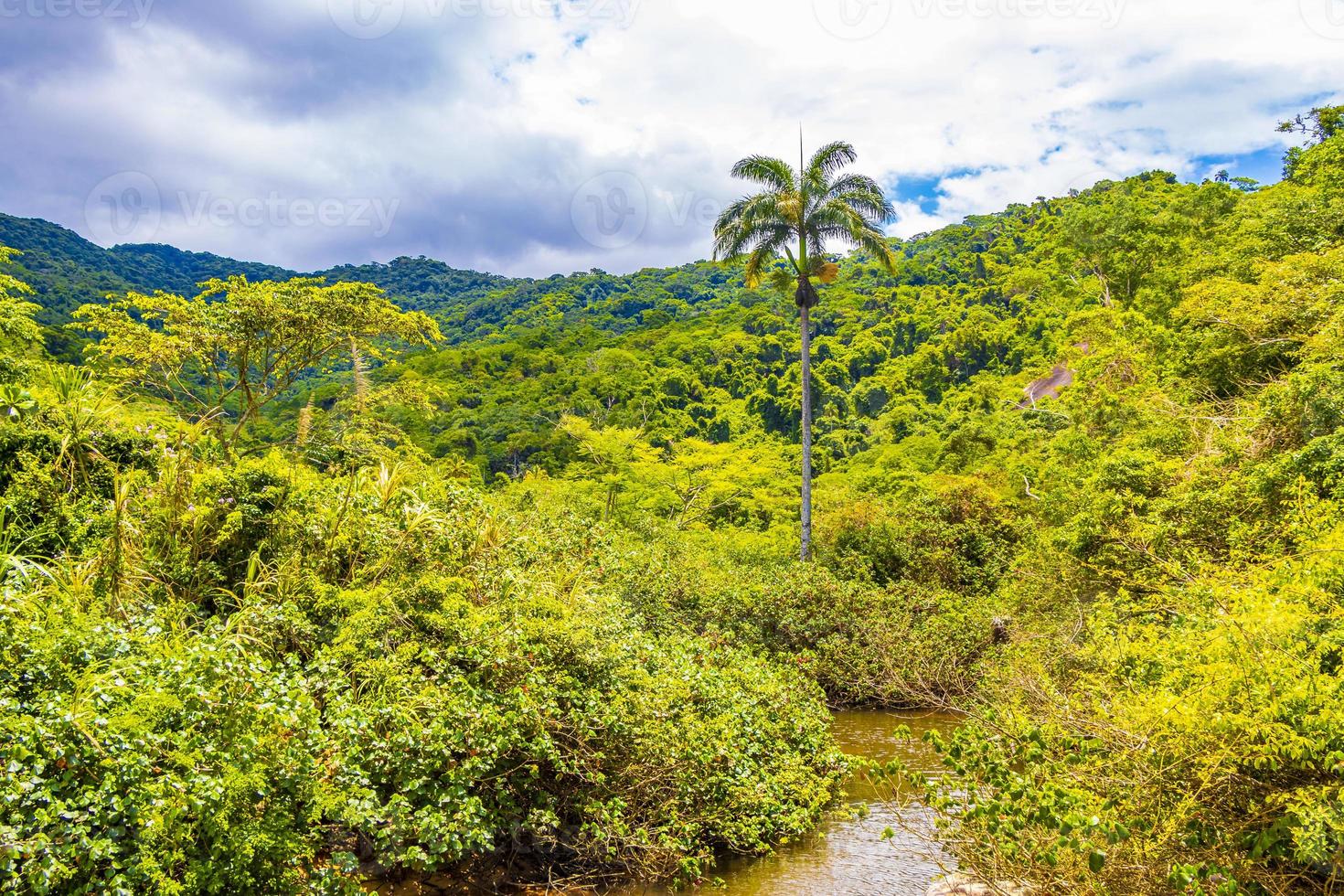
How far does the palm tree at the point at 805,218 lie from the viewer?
63.7 feet

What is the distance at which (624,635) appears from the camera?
322 inches

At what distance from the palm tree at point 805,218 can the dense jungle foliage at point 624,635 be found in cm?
639

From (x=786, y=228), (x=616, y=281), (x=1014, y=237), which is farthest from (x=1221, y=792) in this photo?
(x=616, y=281)

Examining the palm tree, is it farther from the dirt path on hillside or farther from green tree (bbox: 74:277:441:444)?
the dirt path on hillside

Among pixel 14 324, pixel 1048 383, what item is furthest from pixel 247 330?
pixel 1048 383

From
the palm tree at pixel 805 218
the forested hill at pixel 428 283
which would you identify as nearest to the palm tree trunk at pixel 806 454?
the palm tree at pixel 805 218

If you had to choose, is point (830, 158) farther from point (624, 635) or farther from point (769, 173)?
point (624, 635)

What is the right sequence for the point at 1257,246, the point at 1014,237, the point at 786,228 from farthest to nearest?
1. the point at 1014,237
2. the point at 786,228
3. the point at 1257,246

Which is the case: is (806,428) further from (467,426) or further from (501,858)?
(467,426)

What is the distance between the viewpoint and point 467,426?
148 feet

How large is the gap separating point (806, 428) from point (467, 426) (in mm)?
29217

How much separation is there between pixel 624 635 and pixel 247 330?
10.2 m

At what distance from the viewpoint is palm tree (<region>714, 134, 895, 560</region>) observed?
19422 mm

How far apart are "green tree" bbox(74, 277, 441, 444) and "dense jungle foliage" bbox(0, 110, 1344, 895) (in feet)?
0.27
